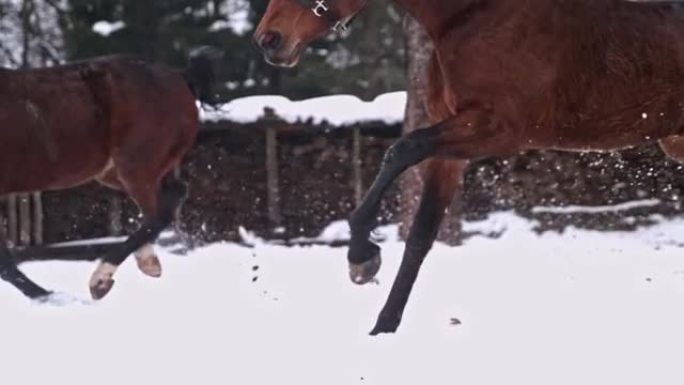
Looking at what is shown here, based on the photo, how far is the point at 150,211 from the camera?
739 centimetres

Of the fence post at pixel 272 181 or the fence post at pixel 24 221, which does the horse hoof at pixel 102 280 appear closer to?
the fence post at pixel 24 221

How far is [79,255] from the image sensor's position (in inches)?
405

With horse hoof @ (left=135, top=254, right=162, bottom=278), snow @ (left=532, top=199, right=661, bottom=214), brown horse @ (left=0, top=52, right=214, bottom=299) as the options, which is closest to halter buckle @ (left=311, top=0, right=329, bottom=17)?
brown horse @ (left=0, top=52, right=214, bottom=299)

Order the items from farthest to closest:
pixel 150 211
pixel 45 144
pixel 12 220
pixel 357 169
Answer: pixel 357 169 → pixel 12 220 → pixel 150 211 → pixel 45 144

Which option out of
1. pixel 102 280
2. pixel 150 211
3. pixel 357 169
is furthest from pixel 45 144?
pixel 357 169

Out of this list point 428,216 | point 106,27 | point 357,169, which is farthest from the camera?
point 106,27

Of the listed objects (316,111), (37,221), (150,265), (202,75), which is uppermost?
(202,75)

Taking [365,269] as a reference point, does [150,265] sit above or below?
below

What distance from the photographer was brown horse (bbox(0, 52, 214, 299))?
7184 mm

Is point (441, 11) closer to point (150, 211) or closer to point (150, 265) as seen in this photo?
point (150, 211)

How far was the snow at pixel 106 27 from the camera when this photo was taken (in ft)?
43.7

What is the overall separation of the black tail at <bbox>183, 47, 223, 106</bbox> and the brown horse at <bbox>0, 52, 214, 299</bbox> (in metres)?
0.36

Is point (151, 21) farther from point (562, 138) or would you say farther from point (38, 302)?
point (562, 138)

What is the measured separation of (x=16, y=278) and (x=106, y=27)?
7018 millimetres
